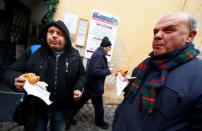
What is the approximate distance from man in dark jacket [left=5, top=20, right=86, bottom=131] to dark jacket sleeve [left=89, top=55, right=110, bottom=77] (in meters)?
0.79

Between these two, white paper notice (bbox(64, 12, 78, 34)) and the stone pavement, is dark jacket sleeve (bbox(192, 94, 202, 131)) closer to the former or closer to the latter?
the stone pavement

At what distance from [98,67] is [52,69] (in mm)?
1142

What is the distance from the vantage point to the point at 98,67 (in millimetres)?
2453

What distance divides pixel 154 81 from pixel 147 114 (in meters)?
0.32

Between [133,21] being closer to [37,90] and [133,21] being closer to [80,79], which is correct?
[80,79]

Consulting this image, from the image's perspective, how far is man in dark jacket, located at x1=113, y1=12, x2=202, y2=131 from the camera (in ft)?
2.93

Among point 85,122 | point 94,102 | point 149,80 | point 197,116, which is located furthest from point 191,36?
point 85,122

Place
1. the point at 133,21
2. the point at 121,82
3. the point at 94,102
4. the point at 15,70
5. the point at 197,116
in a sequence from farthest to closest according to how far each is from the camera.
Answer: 1. the point at 133,21
2. the point at 94,102
3. the point at 121,82
4. the point at 15,70
5. the point at 197,116

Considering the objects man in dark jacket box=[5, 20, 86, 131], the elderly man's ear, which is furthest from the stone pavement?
the elderly man's ear

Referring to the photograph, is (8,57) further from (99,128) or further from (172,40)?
(172,40)

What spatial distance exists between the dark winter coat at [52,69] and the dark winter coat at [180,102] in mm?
1083

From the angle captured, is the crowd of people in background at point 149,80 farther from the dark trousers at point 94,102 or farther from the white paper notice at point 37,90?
the dark trousers at point 94,102

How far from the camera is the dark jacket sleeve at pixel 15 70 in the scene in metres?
1.34

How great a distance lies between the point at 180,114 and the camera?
36.4 inches
